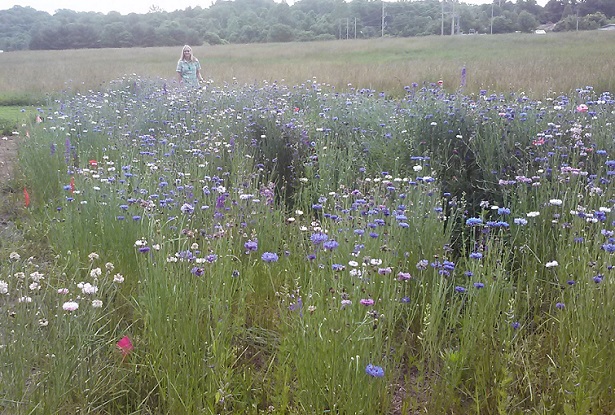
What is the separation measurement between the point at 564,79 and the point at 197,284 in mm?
11131

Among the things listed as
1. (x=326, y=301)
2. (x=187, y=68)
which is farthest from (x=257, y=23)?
(x=326, y=301)

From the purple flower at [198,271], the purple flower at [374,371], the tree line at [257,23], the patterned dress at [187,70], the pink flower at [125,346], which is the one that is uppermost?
the tree line at [257,23]

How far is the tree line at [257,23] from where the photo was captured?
44156 millimetres

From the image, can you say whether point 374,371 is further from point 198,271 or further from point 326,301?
point 198,271

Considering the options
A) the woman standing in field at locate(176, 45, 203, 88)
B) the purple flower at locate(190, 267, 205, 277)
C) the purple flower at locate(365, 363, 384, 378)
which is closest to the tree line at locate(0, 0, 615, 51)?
the woman standing in field at locate(176, 45, 203, 88)

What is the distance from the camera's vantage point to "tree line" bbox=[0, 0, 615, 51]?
145 feet

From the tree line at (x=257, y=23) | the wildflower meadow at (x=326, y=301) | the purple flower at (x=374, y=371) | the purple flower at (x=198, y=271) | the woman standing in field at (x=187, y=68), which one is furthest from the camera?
the tree line at (x=257, y=23)

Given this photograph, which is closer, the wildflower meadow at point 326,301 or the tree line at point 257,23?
the wildflower meadow at point 326,301

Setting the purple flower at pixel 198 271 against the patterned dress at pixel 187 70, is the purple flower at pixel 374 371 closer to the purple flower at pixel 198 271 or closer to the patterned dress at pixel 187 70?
the purple flower at pixel 198 271

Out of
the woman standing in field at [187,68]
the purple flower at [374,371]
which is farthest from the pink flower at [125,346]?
the woman standing in field at [187,68]

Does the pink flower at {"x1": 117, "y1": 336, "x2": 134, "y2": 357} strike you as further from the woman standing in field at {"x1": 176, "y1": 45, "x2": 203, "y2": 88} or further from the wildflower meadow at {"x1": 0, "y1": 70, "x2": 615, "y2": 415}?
the woman standing in field at {"x1": 176, "y1": 45, "x2": 203, "y2": 88}

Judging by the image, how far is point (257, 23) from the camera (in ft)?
185

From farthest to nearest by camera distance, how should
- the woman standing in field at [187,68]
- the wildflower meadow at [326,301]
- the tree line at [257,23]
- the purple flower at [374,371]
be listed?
1. the tree line at [257,23]
2. the woman standing in field at [187,68]
3. the wildflower meadow at [326,301]
4. the purple flower at [374,371]

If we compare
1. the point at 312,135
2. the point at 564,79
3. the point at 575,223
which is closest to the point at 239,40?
the point at 564,79
